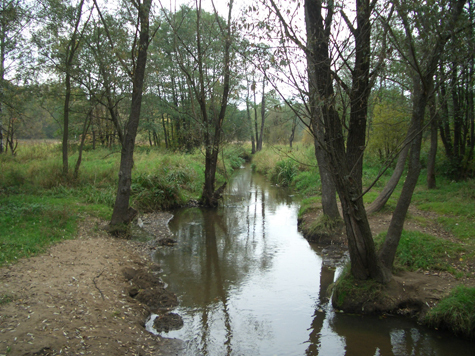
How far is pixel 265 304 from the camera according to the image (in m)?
5.93

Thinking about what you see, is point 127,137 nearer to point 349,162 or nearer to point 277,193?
point 349,162

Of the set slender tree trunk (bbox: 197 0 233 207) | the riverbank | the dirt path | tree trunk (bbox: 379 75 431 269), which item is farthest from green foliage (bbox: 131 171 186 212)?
tree trunk (bbox: 379 75 431 269)

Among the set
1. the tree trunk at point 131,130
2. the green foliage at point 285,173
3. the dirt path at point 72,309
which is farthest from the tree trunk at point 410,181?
the green foliage at point 285,173

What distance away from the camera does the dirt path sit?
3.75 m

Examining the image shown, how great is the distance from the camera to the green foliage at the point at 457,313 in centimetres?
464

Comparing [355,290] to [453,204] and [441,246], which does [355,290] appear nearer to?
[441,246]

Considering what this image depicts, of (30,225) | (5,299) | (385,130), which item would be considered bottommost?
(5,299)

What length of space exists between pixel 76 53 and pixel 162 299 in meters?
9.55

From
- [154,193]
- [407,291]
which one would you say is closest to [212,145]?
[154,193]

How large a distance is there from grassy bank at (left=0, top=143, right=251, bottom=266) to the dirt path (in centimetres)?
68

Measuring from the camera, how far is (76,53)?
1146cm

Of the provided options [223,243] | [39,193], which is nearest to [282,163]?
[223,243]

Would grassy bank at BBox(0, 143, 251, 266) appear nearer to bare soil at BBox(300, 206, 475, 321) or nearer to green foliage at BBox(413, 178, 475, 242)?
bare soil at BBox(300, 206, 475, 321)

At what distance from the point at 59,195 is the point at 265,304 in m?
7.93
